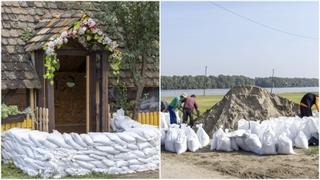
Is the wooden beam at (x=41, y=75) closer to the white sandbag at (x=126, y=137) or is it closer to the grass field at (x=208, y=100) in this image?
the white sandbag at (x=126, y=137)

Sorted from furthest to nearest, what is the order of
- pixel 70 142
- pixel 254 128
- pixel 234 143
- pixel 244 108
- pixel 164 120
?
1. pixel 244 108
2. pixel 164 120
3. pixel 254 128
4. pixel 234 143
5. pixel 70 142

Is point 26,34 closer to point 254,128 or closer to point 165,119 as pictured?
point 165,119

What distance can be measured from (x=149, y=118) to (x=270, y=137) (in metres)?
1.58

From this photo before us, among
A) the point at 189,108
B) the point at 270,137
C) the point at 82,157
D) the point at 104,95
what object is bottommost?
the point at 82,157

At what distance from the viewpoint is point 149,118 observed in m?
7.15

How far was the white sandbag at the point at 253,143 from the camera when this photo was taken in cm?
682

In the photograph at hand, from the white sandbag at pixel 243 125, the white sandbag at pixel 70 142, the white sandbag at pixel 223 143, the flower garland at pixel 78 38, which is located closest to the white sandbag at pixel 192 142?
the white sandbag at pixel 223 143

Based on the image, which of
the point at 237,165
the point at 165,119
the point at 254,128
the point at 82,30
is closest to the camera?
the point at 237,165

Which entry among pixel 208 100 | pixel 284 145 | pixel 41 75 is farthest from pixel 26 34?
pixel 284 145

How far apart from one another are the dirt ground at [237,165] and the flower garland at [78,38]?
1600 mm

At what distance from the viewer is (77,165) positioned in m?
6.07

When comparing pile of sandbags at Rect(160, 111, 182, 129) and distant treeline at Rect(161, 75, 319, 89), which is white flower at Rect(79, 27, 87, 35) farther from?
pile of sandbags at Rect(160, 111, 182, 129)

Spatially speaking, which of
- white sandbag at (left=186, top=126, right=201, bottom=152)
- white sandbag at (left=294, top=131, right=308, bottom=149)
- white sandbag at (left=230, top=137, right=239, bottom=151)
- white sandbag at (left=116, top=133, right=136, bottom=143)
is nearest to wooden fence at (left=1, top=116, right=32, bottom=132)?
white sandbag at (left=116, top=133, right=136, bottom=143)

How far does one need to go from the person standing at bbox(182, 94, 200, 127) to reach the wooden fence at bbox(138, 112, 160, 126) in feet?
1.90
